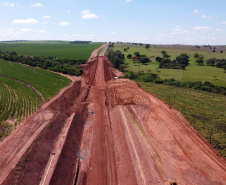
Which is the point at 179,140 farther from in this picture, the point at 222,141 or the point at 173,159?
the point at 222,141

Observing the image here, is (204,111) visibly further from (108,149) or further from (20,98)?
(20,98)

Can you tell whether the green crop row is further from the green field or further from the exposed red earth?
the exposed red earth

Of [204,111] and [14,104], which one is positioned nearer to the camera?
[204,111]

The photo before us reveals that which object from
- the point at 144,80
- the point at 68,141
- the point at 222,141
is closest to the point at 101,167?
the point at 68,141

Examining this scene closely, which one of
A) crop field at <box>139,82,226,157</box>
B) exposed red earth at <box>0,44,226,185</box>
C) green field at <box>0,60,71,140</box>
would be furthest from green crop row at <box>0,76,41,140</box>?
crop field at <box>139,82,226,157</box>

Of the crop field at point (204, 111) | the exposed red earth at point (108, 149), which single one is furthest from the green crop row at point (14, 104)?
the crop field at point (204, 111)

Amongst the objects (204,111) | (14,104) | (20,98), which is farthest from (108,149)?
(20,98)

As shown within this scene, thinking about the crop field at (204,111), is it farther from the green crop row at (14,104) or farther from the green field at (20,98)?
the green crop row at (14,104)
